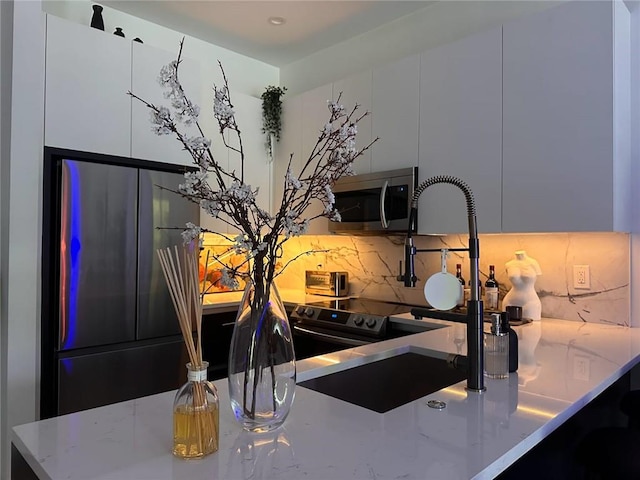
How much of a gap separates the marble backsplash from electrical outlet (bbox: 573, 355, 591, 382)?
32.3 inches

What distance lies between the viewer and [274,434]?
3.25 ft

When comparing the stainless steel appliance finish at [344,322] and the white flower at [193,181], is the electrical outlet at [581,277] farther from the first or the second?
the white flower at [193,181]

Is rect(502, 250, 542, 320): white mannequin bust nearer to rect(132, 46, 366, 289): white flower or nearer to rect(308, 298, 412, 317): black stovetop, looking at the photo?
rect(308, 298, 412, 317): black stovetop

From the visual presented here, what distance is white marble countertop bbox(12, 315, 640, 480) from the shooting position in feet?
2.76

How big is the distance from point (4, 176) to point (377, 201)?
1.98m

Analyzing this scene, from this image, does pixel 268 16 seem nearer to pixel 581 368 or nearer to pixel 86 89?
pixel 86 89

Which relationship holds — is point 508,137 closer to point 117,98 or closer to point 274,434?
point 274,434

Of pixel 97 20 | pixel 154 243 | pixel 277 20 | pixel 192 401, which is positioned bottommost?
pixel 192 401

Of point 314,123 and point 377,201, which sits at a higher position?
point 314,123

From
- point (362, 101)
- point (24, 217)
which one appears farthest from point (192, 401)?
point (362, 101)

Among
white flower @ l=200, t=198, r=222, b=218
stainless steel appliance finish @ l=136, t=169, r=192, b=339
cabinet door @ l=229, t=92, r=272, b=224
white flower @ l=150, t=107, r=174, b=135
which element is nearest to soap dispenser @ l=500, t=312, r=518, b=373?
white flower @ l=200, t=198, r=222, b=218

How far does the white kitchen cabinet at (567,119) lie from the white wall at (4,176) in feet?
8.00

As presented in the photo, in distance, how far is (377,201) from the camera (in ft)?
9.36

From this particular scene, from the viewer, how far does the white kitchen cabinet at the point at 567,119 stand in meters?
2.03
